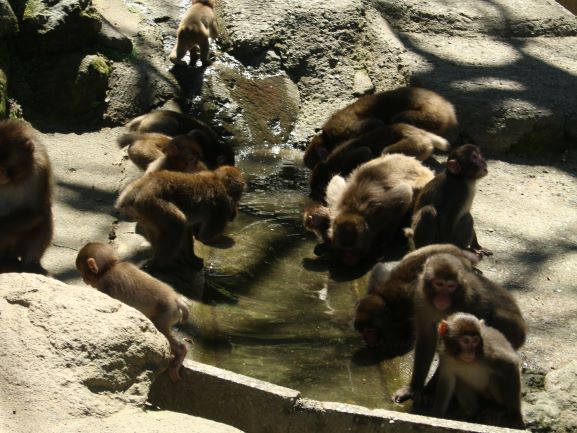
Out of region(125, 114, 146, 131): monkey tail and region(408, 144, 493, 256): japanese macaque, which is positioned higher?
region(408, 144, 493, 256): japanese macaque

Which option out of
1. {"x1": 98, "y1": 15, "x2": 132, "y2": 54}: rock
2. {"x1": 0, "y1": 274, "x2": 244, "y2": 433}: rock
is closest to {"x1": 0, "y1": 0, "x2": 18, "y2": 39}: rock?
{"x1": 98, "y1": 15, "x2": 132, "y2": 54}: rock

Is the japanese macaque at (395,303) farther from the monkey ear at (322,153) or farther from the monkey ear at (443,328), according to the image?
the monkey ear at (322,153)

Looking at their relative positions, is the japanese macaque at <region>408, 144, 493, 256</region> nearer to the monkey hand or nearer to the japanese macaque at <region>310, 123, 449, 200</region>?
the japanese macaque at <region>310, 123, 449, 200</region>

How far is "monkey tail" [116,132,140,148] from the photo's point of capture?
1026cm

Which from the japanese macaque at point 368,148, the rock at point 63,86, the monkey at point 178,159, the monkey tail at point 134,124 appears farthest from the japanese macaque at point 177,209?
the rock at point 63,86

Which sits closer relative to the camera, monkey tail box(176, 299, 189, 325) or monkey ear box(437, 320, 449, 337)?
monkey ear box(437, 320, 449, 337)

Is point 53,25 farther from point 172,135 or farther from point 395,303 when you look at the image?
point 395,303

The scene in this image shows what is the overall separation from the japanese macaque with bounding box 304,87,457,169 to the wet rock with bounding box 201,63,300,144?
2.58 feet

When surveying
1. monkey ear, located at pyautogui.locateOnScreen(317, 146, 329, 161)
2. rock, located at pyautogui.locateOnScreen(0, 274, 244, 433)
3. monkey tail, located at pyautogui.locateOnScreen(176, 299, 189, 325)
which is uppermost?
rock, located at pyautogui.locateOnScreen(0, 274, 244, 433)

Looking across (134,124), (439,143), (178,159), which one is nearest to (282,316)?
(178,159)

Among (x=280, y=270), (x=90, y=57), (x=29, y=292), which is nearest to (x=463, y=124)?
(x=280, y=270)

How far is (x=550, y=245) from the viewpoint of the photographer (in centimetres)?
925

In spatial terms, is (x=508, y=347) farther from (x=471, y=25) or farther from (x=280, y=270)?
(x=471, y=25)

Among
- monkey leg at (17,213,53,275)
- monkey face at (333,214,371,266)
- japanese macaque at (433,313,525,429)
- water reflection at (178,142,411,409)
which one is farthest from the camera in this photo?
monkey face at (333,214,371,266)
